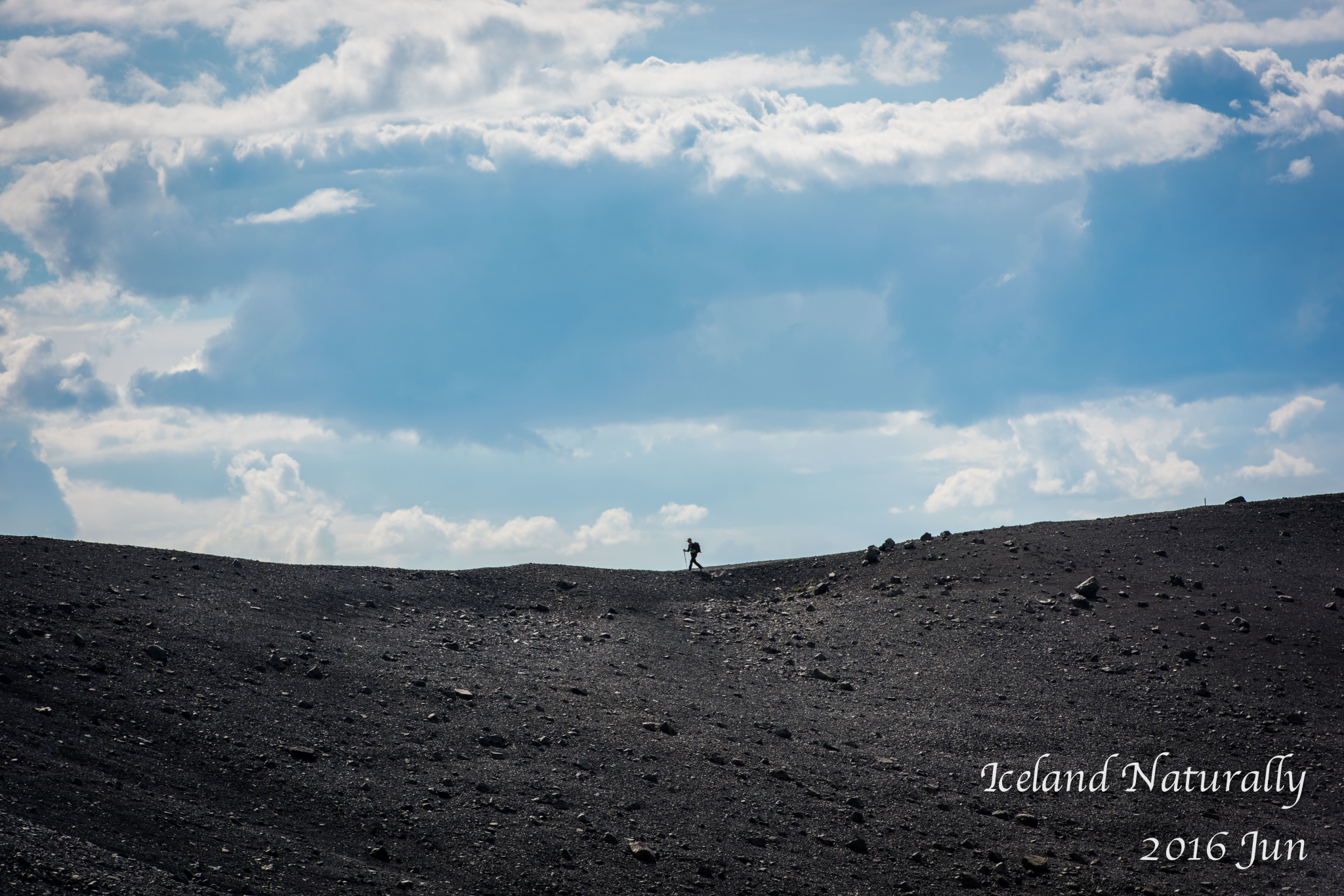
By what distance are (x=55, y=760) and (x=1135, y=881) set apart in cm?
1818

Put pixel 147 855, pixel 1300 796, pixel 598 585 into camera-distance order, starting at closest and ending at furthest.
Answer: pixel 147 855 < pixel 1300 796 < pixel 598 585

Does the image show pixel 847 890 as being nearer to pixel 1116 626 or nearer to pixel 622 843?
pixel 622 843

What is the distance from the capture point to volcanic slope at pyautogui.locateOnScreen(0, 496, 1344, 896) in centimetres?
1442

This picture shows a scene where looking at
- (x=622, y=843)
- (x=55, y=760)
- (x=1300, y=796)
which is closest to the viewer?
(x=55, y=760)

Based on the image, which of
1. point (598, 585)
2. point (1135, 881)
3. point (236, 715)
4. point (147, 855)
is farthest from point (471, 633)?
point (1135, 881)

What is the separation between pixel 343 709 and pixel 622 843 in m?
7.31

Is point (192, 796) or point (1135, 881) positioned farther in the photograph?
point (1135, 881)

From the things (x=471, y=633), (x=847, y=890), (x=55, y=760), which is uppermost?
(x=471, y=633)

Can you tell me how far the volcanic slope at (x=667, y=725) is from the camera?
14422mm

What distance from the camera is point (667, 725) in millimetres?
20438

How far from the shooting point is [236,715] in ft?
58.1

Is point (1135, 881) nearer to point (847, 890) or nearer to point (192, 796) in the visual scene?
point (847, 890)

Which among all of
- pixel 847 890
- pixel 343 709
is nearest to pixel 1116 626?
pixel 847 890

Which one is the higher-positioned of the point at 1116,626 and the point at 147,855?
the point at 1116,626
